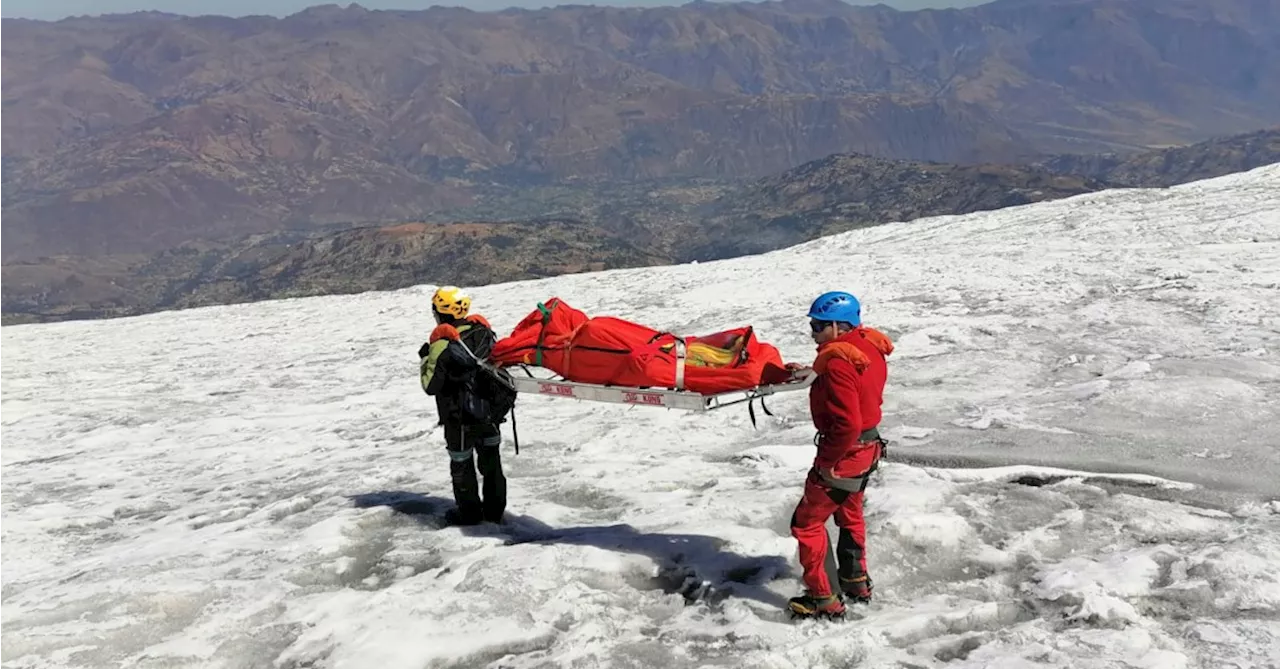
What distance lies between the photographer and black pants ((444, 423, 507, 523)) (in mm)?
8930

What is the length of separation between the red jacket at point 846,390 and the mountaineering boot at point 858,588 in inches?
38.4

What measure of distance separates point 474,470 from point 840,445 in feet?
13.7

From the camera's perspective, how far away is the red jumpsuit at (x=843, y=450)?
6371 millimetres

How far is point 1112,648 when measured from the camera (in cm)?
572

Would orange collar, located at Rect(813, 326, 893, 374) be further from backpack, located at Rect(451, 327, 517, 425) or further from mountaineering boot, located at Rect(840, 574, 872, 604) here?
backpack, located at Rect(451, 327, 517, 425)

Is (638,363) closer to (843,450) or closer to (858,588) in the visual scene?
(843,450)

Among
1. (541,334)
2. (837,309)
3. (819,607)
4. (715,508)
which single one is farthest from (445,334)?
(819,607)

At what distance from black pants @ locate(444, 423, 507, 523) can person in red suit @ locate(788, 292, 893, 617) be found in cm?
362

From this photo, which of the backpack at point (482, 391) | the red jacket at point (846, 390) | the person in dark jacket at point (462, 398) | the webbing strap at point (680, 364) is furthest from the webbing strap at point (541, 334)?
the red jacket at point (846, 390)

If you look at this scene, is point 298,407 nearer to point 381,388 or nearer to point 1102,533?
point 381,388

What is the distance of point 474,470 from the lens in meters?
9.02

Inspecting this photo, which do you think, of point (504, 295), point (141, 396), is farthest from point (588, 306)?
point (141, 396)

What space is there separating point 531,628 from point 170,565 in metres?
4.06

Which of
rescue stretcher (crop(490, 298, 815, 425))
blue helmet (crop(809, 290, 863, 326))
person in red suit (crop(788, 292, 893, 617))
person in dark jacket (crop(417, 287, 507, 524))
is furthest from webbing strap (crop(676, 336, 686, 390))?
person in dark jacket (crop(417, 287, 507, 524))
